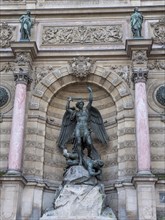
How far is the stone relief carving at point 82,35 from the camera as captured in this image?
575 inches

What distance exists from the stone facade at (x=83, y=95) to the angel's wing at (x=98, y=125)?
0.27m

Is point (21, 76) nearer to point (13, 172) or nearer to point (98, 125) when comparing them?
point (98, 125)

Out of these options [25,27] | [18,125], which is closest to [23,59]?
[25,27]

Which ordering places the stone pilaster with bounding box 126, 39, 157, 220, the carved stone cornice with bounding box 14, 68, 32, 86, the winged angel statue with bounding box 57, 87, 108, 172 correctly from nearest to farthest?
the stone pilaster with bounding box 126, 39, 157, 220 → the winged angel statue with bounding box 57, 87, 108, 172 → the carved stone cornice with bounding box 14, 68, 32, 86

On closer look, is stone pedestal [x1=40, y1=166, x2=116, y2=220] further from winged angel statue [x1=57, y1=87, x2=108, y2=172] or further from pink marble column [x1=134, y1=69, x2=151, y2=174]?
pink marble column [x1=134, y1=69, x2=151, y2=174]

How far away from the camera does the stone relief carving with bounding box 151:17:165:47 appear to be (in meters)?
14.5

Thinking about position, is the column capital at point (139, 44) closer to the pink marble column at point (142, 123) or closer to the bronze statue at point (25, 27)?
the pink marble column at point (142, 123)

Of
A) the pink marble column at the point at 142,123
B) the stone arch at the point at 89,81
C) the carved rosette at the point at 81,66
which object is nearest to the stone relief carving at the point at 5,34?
the stone arch at the point at 89,81

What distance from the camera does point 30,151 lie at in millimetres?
13047

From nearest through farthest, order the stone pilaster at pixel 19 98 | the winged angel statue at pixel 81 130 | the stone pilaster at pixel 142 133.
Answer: the stone pilaster at pixel 142 133
the stone pilaster at pixel 19 98
the winged angel statue at pixel 81 130

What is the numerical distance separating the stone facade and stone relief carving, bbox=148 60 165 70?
1.5 inches

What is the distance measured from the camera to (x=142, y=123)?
41.0 ft

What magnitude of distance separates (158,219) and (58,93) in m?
5.79

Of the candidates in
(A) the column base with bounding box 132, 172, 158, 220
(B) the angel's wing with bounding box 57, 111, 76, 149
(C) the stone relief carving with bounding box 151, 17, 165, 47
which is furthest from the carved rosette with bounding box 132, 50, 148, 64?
(A) the column base with bounding box 132, 172, 158, 220
